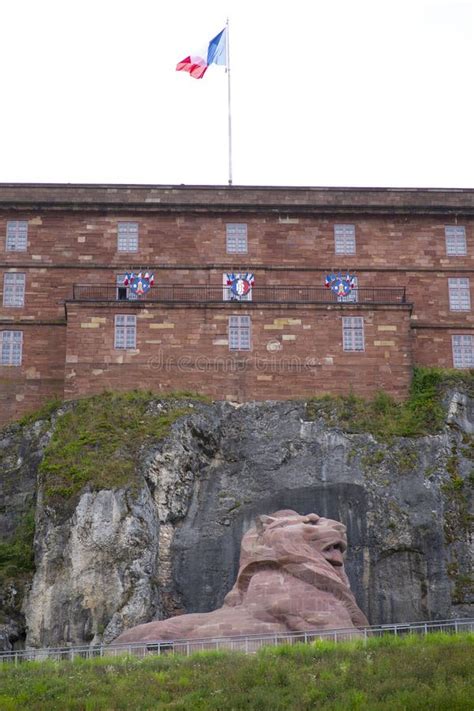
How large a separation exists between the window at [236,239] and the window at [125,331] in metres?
6.08

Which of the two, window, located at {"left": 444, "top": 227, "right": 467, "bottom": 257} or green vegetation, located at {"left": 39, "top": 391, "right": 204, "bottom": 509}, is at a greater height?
window, located at {"left": 444, "top": 227, "right": 467, "bottom": 257}

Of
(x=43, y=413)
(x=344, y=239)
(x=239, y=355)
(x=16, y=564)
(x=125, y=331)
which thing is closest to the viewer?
(x=16, y=564)

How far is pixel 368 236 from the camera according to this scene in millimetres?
61594

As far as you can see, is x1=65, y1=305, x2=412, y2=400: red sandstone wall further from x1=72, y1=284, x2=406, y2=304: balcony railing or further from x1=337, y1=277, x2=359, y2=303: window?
x1=337, y1=277, x2=359, y2=303: window

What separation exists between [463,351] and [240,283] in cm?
933

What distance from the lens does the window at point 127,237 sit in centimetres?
6106

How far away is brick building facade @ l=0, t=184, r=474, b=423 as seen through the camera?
5659 centimetres

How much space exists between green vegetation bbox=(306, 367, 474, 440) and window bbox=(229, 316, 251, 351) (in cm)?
366

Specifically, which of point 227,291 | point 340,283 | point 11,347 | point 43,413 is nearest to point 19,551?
point 43,413

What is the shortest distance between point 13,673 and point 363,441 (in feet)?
63.3

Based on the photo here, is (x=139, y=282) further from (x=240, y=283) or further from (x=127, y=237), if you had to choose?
(x=240, y=283)

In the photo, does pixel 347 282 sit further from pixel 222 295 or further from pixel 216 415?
pixel 216 415

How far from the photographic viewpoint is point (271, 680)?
34656mm

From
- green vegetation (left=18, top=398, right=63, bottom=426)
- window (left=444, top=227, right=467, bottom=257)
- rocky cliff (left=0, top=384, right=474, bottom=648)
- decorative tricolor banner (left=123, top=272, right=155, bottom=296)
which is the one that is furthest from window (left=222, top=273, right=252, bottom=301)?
window (left=444, top=227, right=467, bottom=257)
